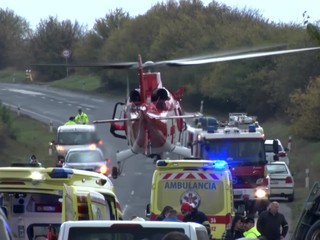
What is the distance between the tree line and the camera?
5715 cm

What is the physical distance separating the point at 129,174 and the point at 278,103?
17.6m

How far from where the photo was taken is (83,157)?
38188 mm

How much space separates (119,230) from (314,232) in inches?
354

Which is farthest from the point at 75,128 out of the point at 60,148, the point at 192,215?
the point at 192,215

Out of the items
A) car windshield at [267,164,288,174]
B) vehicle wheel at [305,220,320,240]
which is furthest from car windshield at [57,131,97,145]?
vehicle wheel at [305,220,320,240]

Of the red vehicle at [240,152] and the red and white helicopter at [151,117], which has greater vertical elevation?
the red and white helicopter at [151,117]

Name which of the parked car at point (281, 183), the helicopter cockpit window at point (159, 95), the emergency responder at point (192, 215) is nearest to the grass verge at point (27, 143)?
the parked car at point (281, 183)

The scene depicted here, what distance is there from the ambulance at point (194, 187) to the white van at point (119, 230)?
1006cm

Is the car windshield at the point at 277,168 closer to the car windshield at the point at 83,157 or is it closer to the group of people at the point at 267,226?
the car windshield at the point at 83,157

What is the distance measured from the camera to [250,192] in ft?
107

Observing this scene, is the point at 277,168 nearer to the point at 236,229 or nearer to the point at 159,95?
the point at 159,95

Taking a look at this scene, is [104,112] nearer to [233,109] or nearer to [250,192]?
[233,109]

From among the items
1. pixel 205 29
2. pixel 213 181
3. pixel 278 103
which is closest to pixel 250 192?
pixel 213 181

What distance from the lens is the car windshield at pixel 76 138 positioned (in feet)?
144
